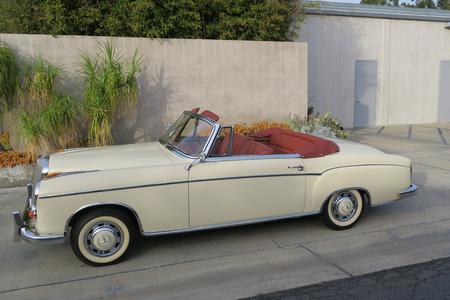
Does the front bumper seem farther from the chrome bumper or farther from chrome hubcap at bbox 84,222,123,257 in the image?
Answer: the chrome bumper

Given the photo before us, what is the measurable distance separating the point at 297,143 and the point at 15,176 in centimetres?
469

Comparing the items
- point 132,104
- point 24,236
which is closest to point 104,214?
point 24,236

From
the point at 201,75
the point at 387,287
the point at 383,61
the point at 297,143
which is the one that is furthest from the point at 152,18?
the point at 383,61

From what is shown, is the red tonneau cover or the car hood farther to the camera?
the red tonneau cover

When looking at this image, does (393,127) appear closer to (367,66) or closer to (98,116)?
(367,66)

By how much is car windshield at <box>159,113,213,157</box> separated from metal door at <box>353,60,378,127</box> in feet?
35.4

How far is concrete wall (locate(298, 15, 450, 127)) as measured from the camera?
551 inches

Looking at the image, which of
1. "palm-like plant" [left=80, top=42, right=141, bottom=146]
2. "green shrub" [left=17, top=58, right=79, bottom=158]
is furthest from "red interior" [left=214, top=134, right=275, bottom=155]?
"green shrub" [left=17, top=58, right=79, bottom=158]

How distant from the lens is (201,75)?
9.83 metres

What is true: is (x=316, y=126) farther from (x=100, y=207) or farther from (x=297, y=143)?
(x=100, y=207)

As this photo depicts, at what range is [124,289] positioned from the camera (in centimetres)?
392

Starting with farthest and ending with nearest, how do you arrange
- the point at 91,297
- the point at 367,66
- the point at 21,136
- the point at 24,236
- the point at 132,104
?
the point at 367,66 < the point at 132,104 < the point at 21,136 < the point at 24,236 < the point at 91,297

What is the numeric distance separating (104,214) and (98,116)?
4245 mm

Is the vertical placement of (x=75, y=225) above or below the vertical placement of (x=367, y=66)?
below
